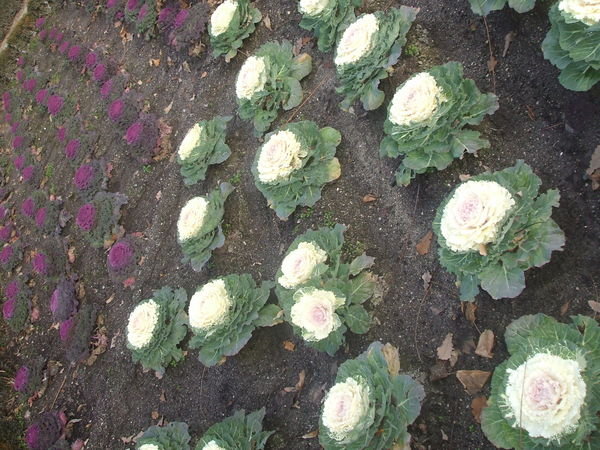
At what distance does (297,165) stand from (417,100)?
0.96m

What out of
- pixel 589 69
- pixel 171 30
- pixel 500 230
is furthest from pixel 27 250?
pixel 589 69

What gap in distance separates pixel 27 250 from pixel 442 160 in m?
4.98

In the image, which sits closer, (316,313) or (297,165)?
(316,313)

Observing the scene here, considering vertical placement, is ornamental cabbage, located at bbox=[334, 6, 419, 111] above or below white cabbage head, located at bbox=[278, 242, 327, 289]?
above

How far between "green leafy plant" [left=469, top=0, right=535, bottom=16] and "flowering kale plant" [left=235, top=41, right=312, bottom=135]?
133 cm

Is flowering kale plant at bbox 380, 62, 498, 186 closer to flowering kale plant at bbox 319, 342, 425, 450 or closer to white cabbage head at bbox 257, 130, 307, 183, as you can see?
white cabbage head at bbox 257, 130, 307, 183

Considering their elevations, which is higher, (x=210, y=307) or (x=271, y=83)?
(x=271, y=83)

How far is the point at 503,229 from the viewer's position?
2.15 m

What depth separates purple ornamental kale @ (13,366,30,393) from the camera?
4.87 meters

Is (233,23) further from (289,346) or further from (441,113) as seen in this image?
(289,346)

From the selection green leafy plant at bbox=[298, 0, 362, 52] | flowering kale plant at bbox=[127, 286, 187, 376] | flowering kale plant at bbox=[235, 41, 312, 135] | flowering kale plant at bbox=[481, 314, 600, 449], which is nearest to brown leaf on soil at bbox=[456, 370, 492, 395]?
flowering kale plant at bbox=[481, 314, 600, 449]

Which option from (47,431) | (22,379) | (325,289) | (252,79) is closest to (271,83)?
(252,79)

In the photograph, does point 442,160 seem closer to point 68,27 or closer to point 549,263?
point 549,263

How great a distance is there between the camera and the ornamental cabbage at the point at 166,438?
3.33 meters
